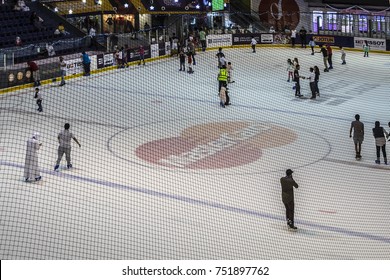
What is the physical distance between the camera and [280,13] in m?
47.7

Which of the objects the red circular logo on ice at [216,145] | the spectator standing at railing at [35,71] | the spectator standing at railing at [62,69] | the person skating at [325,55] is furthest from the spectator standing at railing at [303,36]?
the red circular logo on ice at [216,145]

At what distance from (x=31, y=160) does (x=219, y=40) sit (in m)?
26.6

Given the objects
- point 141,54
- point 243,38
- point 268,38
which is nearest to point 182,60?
point 141,54

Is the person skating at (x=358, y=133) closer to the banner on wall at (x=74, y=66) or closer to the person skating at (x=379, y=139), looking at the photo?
the person skating at (x=379, y=139)

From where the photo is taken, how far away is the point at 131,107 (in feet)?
91.9

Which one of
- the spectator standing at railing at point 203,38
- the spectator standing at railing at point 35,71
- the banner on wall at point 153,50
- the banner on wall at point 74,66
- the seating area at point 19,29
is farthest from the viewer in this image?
the spectator standing at railing at point 203,38

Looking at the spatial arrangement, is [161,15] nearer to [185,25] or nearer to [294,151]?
[185,25]

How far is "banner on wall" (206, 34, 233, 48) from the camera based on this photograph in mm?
42844

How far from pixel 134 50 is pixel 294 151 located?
702 inches

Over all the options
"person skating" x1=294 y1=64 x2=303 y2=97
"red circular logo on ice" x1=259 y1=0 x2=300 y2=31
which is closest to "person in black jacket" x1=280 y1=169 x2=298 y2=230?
"person skating" x1=294 y1=64 x2=303 y2=97

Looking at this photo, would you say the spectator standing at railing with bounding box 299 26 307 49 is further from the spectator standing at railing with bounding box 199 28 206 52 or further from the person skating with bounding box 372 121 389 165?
the person skating with bounding box 372 121 389 165

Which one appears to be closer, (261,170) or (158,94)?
(261,170)

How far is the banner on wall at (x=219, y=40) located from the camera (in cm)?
4284

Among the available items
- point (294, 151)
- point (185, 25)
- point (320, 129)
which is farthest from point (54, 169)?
point (185, 25)
